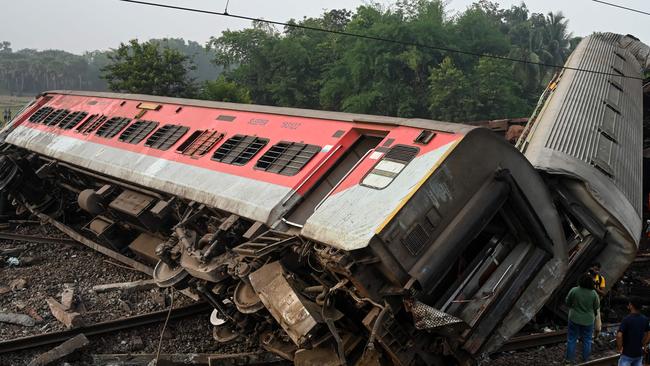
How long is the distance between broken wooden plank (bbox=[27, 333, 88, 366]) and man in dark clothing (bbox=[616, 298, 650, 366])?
24.6ft

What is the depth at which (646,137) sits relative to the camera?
62.2 ft

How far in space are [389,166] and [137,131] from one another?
8.14 m

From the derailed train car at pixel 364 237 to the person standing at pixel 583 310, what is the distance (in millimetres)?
296

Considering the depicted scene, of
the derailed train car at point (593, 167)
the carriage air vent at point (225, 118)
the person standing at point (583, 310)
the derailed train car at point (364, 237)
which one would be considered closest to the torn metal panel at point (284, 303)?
the derailed train car at point (364, 237)

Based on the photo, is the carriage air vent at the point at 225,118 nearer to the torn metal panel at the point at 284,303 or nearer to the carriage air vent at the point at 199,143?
the carriage air vent at the point at 199,143

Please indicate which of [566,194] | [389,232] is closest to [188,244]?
[389,232]

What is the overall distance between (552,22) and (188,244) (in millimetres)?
51568

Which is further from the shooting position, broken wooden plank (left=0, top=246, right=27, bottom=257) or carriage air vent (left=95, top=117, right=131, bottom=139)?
carriage air vent (left=95, top=117, right=131, bottom=139)

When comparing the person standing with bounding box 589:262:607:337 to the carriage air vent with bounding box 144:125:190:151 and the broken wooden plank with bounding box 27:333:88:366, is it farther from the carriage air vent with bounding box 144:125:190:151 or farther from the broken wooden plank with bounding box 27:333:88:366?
the carriage air vent with bounding box 144:125:190:151

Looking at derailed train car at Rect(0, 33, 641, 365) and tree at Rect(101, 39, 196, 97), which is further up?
derailed train car at Rect(0, 33, 641, 365)

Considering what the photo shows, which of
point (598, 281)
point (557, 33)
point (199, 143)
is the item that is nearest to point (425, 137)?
point (598, 281)

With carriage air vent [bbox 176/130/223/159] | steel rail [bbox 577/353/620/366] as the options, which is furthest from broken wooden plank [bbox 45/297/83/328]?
steel rail [bbox 577/353/620/366]

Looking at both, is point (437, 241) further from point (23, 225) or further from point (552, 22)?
point (552, 22)

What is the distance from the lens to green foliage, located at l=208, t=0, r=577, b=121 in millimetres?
35094
